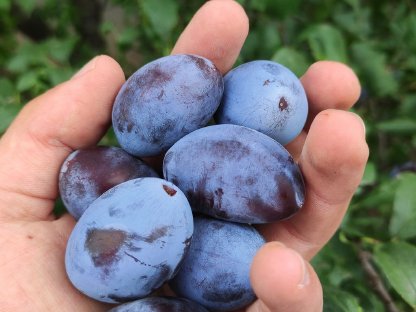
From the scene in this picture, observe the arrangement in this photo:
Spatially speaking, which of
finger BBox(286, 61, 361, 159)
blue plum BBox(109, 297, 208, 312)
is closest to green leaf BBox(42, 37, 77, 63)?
finger BBox(286, 61, 361, 159)

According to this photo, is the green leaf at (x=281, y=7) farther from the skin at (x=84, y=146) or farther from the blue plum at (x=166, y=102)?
the blue plum at (x=166, y=102)

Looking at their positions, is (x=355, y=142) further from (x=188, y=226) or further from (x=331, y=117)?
(x=188, y=226)

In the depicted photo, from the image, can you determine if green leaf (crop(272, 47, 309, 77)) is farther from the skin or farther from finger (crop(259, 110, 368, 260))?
finger (crop(259, 110, 368, 260))

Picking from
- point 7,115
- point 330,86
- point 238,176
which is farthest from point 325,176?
point 7,115

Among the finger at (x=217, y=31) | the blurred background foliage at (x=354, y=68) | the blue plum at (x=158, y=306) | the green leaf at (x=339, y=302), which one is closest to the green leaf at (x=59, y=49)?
the blurred background foliage at (x=354, y=68)

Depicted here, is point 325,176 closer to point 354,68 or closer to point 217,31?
point 217,31
